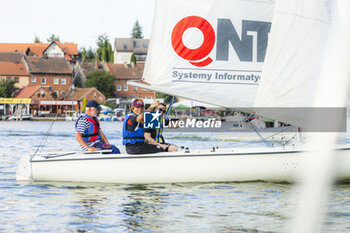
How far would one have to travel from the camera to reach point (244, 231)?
6.04 meters

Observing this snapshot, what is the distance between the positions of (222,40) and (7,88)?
7710 centimetres

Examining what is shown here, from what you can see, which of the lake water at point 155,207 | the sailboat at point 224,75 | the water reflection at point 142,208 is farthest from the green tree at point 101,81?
the water reflection at point 142,208

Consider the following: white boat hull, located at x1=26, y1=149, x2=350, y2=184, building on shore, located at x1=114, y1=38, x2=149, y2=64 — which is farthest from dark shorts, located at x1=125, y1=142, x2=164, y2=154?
building on shore, located at x1=114, y1=38, x2=149, y2=64

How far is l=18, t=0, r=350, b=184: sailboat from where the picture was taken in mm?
8852

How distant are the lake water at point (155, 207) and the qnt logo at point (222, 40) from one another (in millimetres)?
2560

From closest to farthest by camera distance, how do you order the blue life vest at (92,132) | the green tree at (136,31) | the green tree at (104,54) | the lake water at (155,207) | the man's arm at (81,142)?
1. the lake water at (155,207)
2. the man's arm at (81,142)
3. the blue life vest at (92,132)
4. the green tree at (104,54)
5. the green tree at (136,31)

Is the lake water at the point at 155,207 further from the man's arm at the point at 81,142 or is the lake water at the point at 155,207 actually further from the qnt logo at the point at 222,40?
the qnt logo at the point at 222,40

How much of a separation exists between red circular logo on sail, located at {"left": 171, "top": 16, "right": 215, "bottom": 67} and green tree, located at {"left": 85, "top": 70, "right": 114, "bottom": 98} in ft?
268

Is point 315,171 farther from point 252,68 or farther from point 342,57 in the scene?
point 252,68

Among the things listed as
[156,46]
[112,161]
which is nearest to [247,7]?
[156,46]

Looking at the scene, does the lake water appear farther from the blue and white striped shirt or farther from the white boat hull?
the blue and white striped shirt

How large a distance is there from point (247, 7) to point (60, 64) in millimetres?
84753

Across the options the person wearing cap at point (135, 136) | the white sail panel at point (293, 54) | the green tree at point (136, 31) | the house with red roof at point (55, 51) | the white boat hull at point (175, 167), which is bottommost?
the white boat hull at point (175, 167)

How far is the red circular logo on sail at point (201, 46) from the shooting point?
33.3ft
